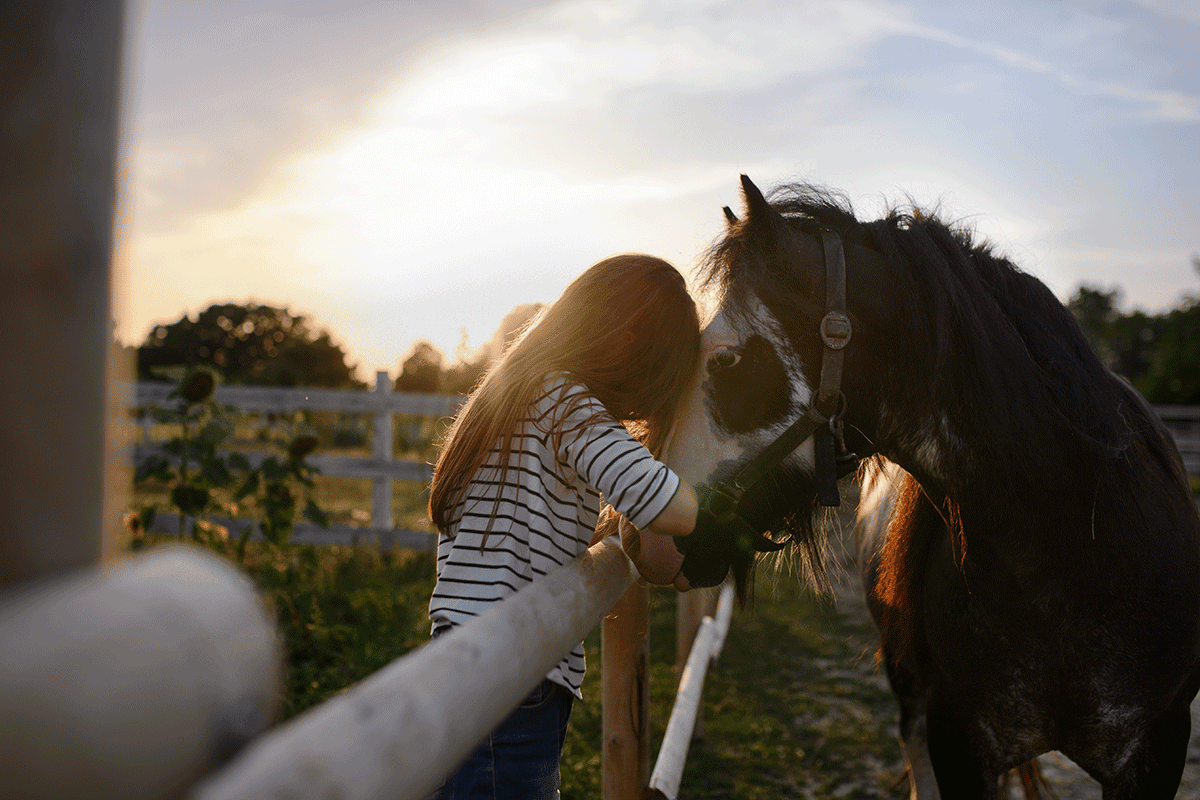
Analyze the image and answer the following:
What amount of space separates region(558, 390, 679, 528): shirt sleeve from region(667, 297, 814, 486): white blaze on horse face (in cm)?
32

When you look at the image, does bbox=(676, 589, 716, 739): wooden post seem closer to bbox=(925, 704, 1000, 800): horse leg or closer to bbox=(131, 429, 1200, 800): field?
bbox=(131, 429, 1200, 800): field

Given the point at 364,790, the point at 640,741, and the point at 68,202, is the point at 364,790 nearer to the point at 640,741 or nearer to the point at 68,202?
the point at 68,202

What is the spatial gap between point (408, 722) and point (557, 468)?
115 centimetres

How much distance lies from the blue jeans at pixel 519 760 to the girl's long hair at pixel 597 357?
0.47 meters

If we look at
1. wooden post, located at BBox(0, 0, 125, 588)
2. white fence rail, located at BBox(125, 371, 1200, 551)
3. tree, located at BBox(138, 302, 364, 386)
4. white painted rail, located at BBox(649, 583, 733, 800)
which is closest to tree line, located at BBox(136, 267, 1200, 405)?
tree, located at BBox(138, 302, 364, 386)

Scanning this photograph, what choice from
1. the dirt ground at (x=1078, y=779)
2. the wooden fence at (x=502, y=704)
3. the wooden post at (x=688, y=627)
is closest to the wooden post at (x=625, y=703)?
the wooden fence at (x=502, y=704)

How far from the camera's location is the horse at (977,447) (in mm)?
1860

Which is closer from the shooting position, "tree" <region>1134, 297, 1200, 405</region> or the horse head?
the horse head

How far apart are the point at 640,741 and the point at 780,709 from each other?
2836 mm

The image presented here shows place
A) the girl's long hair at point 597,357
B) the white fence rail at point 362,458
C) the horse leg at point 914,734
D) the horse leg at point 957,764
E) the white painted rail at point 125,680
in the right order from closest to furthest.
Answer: the white painted rail at point 125,680, the girl's long hair at point 597,357, the horse leg at point 957,764, the horse leg at point 914,734, the white fence rail at point 362,458

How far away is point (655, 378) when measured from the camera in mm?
1809

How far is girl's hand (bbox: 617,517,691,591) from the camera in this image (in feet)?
5.90

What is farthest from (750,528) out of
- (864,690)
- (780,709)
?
(864,690)

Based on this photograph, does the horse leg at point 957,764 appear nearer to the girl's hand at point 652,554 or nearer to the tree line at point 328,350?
the girl's hand at point 652,554
